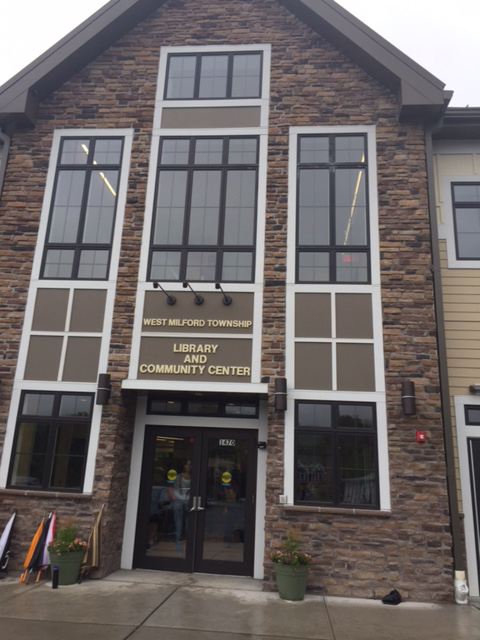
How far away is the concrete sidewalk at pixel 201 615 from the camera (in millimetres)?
5609

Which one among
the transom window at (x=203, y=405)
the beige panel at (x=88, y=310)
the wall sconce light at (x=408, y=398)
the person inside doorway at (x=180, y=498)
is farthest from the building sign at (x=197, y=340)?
the wall sconce light at (x=408, y=398)

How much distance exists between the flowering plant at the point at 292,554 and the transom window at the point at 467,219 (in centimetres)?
565

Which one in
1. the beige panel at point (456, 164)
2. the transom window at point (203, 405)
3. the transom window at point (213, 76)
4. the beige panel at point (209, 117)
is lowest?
the transom window at point (203, 405)

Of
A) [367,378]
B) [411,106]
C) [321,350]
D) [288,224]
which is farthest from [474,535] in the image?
[411,106]

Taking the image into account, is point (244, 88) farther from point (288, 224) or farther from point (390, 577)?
point (390, 577)

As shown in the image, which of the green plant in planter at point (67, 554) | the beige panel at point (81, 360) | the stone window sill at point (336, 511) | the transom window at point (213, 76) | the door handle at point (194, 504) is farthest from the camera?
the transom window at point (213, 76)

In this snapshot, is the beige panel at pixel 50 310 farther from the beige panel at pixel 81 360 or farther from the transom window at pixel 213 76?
the transom window at pixel 213 76

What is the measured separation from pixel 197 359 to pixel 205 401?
95 cm

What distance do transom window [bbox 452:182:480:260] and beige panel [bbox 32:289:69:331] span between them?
7.21 m

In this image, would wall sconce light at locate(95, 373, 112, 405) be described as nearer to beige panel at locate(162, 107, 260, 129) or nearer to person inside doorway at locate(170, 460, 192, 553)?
person inside doorway at locate(170, 460, 192, 553)

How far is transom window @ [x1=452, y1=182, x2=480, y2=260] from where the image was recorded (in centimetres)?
906

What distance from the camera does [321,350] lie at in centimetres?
833

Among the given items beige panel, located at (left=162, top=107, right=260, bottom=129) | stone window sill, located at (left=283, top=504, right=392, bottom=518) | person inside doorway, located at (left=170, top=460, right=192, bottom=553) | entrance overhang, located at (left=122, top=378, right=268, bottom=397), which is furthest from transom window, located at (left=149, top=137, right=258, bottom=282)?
stone window sill, located at (left=283, top=504, right=392, bottom=518)

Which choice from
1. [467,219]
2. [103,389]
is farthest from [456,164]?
[103,389]
